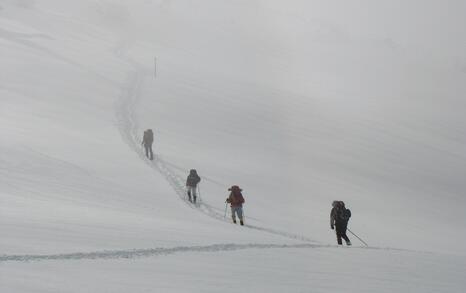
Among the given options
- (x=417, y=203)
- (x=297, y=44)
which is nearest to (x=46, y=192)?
(x=417, y=203)

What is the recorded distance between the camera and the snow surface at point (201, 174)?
30.6ft

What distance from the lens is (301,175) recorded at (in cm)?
2722

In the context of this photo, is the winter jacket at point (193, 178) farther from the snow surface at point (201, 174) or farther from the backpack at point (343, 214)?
the backpack at point (343, 214)

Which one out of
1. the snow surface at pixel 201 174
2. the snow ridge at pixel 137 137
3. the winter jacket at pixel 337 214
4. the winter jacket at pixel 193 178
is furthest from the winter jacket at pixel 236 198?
the winter jacket at pixel 337 214

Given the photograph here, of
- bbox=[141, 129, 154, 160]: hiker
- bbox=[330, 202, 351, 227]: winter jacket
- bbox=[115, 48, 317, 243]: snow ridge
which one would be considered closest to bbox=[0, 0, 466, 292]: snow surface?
bbox=[115, 48, 317, 243]: snow ridge

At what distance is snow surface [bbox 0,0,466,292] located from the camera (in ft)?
30.6

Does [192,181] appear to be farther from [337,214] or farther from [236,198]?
[337,214]

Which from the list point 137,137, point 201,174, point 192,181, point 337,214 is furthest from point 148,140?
point 337,214

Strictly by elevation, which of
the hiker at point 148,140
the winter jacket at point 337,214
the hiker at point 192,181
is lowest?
the winter jacket at point 337,214

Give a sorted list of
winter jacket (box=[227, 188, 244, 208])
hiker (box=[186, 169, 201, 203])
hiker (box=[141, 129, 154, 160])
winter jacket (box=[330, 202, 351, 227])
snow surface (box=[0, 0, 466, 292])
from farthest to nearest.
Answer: hiker (box=[141, 129, 154, 160]) < hiker (box=[186, 169, 201, 203]) < winter jacket (box=[227, 188, 244, 208]) < winter jacket (box=[330, 202, 351, 227]) < snow surface (box=[0, 0, 466, 292])

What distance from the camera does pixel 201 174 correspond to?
23234mm

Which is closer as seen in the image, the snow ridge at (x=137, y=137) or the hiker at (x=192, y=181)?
the snow ridge at (x=137, y=137)

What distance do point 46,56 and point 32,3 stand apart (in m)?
37.5

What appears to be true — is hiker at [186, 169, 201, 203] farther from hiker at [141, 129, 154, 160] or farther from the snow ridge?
hiker at [141, 129, 154, 160]
